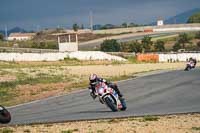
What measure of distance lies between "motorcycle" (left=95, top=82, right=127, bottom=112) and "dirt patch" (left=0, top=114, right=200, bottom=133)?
2.69 meters

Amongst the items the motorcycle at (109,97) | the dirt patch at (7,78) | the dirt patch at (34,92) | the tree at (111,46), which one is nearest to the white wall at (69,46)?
the tree at (111,46)

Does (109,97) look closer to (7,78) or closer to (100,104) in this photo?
(100,104)

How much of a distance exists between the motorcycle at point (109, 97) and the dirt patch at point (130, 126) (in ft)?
8.82

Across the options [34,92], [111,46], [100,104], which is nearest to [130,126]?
[100,104]

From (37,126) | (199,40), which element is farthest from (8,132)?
(199,40)

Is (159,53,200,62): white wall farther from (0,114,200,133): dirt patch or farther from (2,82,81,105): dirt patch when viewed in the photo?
(0,114,200,133): dirt patch

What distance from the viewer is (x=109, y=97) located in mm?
16938

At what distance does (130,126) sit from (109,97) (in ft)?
14.6

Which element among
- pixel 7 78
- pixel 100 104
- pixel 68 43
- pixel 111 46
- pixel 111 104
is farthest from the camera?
pixel 111 46

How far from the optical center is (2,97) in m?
28.1

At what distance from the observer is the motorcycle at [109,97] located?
16.7 m

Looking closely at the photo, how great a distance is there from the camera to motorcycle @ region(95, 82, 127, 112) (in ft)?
54.9

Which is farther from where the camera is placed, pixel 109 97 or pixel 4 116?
pixel 109 97

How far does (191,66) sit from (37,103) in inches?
989
